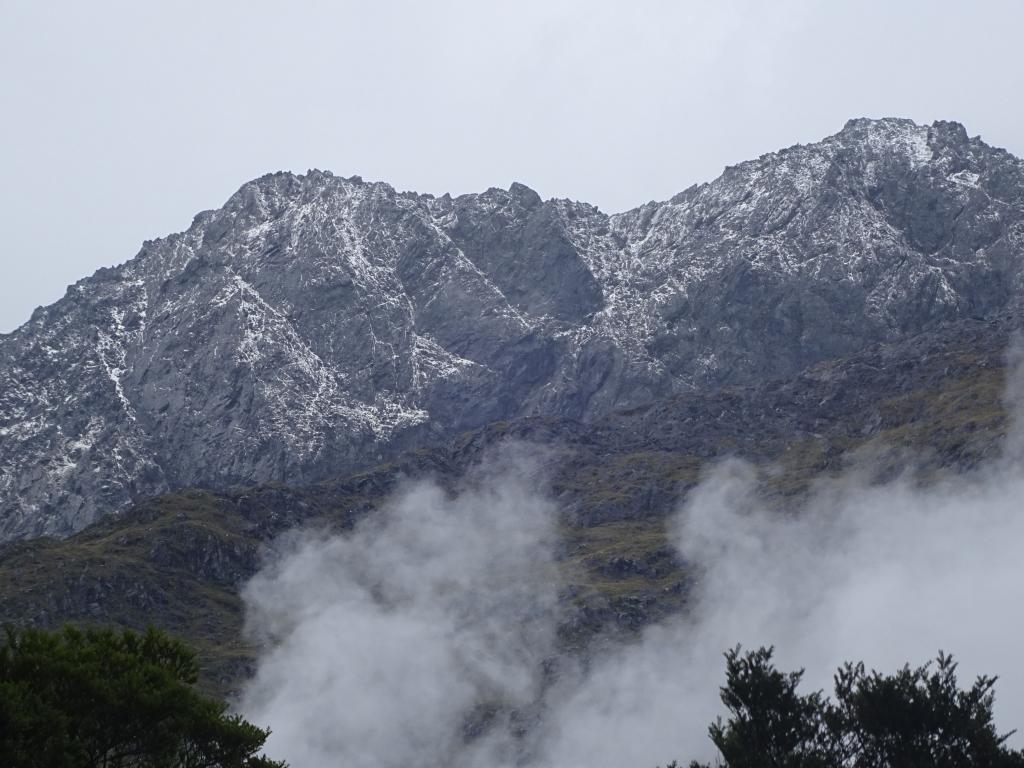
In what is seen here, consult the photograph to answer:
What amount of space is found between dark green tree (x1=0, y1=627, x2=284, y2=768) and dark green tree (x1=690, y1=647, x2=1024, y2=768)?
29593mm

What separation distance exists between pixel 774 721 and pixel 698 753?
391ft

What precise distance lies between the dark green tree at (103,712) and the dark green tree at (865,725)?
29.6 m

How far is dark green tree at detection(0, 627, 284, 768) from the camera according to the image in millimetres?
60812

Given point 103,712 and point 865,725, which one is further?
→ point 865,725

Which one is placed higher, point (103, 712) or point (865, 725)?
point (103, 712)

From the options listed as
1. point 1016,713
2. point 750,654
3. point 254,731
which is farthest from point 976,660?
point 254,731

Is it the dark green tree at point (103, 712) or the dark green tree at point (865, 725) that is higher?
the dark green tree at point (103, 712)

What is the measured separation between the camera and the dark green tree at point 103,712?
60.8m

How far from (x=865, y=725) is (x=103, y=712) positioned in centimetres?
4495

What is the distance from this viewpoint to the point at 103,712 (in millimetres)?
66375

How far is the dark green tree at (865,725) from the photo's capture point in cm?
7931

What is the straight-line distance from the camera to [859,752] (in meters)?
82.4

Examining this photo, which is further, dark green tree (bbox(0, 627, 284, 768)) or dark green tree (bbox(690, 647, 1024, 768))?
dark green tree (bbox(690, 647, 1024, 768))

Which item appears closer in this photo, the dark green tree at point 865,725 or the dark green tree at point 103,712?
the dark green tree at point 103,712
